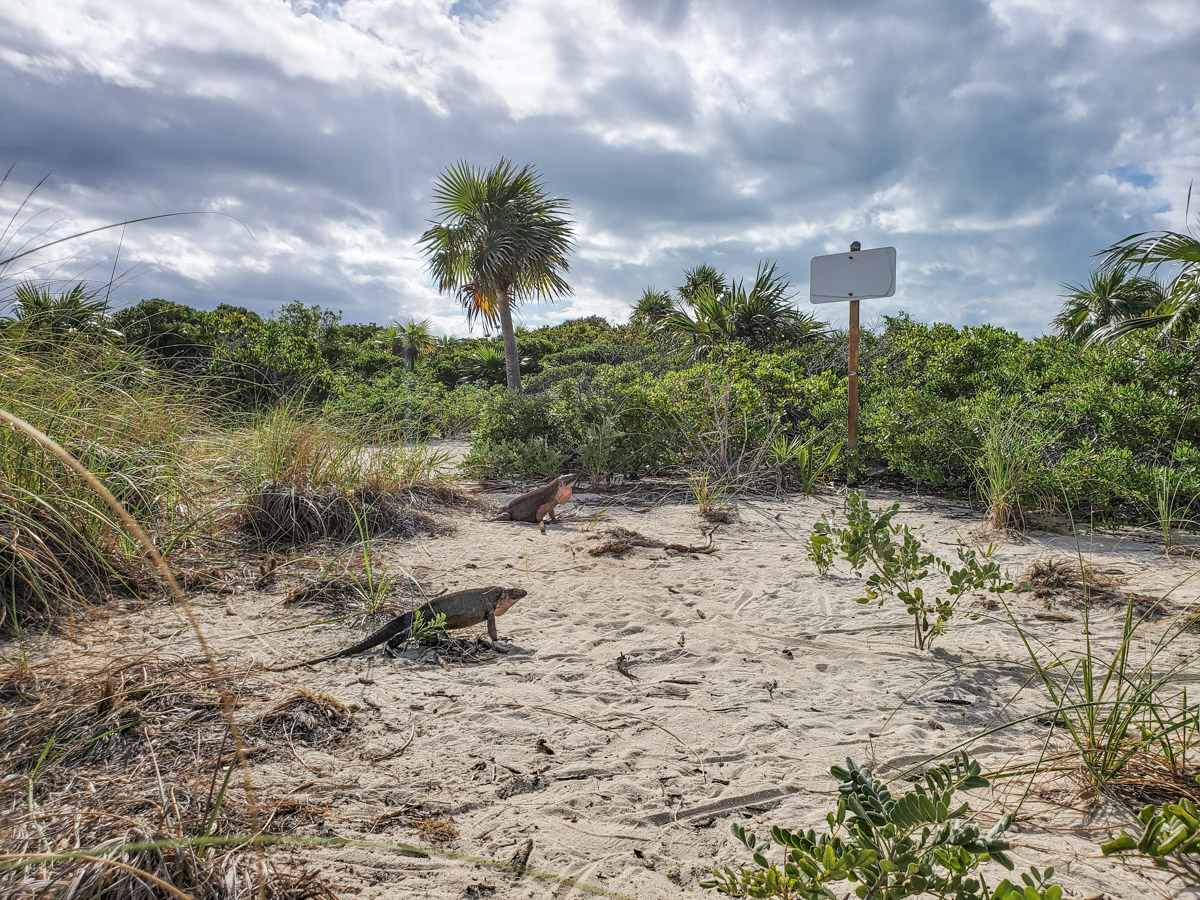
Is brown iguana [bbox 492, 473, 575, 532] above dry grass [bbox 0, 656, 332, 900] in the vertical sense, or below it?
above

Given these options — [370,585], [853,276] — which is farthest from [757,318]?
[370,585]

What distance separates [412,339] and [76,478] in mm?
24596

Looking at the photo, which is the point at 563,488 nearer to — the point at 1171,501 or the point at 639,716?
the point at 639,716

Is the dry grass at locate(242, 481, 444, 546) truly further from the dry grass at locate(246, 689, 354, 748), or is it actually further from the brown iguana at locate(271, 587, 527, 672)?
the dry grass at locate(246, 689, 354, 748)

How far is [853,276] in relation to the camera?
7707 mm

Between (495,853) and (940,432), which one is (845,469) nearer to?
(940,432)

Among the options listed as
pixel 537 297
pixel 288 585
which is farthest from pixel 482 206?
pixel 288 585

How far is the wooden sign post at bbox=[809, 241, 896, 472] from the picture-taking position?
753 centimetres

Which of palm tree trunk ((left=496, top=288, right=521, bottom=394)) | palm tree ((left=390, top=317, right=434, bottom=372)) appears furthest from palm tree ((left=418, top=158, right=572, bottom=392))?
palm tree ((left=390, top=317, right=434, bottom=372))

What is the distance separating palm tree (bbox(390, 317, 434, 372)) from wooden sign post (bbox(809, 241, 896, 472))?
20.8 m

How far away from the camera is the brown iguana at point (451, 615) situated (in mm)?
3010

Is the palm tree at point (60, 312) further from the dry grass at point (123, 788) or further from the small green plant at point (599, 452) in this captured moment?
the small green plant at point (599, 452)

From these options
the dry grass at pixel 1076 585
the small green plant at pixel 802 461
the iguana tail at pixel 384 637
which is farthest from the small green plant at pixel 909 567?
the small green plant at pixel 802 461

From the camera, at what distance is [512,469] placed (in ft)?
26.9
